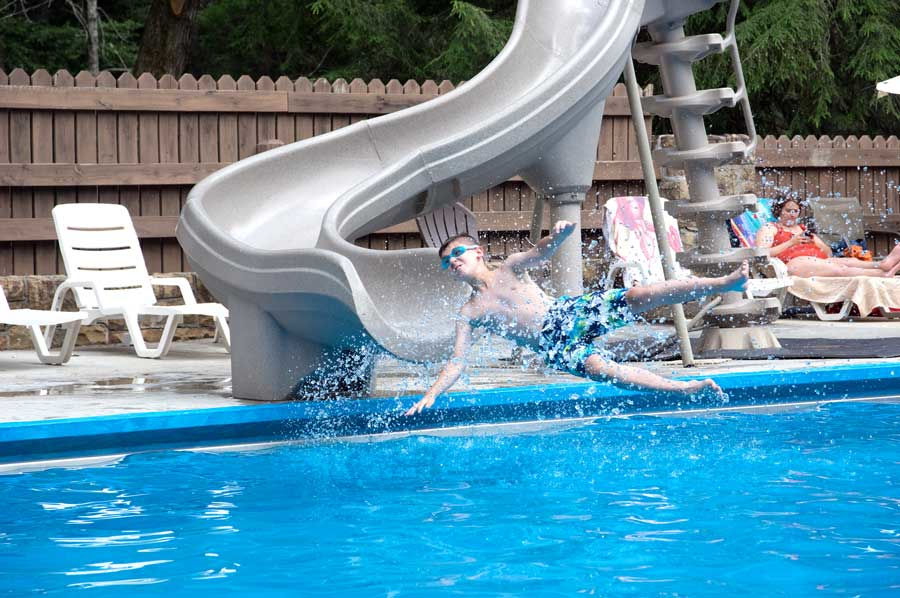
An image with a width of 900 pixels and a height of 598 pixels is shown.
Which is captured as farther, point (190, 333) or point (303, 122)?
point (303, 122)

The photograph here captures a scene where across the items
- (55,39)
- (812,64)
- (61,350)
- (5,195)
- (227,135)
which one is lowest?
(61,350)

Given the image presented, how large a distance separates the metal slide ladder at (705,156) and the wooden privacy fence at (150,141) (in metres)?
2.87

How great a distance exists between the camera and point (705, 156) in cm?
760

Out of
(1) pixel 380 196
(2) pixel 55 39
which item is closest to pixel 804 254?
(1) pixel 380 196

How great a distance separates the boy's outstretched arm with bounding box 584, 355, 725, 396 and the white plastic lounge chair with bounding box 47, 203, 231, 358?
3.22 m

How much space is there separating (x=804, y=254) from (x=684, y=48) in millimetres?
3858

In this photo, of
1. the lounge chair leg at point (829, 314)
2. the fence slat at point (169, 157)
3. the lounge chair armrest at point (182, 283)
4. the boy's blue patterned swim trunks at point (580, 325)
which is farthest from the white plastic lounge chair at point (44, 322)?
the lounge chair leg at point (829, 314)

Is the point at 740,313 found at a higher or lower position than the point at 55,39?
lower

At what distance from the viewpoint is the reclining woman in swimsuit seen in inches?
415

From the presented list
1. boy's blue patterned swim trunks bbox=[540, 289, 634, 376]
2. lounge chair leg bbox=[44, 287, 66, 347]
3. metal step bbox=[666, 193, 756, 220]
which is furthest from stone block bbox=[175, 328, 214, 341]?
boy's blue patterned swim trunks bbox=[540, 289, 634, 376]

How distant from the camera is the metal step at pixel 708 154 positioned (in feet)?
24.7

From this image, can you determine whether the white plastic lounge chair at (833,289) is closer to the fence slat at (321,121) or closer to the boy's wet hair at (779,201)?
the boy's wet hair at (779,201)

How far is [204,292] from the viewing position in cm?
979

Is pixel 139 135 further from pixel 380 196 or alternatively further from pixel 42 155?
pixel 380 196
